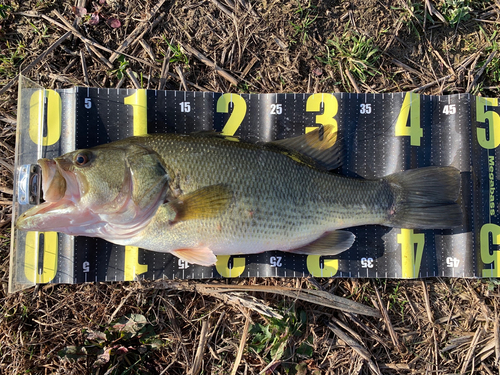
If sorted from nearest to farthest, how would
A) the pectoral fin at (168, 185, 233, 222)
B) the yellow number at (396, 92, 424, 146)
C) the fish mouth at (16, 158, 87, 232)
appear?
the fish mouth at (16, 158, 87, 232)
the pectoral fin at (168, 185, 233, 222)
the yellow number at (396, 92, 424, 146)

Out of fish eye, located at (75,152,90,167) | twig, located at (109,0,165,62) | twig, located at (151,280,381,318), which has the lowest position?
twig, located at (151,280,381,318)

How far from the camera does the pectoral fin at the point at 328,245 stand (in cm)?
312

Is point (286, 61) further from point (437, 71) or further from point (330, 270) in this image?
point (330, 270)

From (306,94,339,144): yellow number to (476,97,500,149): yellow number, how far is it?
1524 millimetres

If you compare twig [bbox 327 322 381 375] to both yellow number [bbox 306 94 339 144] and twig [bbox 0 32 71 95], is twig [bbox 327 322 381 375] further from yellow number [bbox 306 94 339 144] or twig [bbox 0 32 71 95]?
twig [bbox 0 32 71 95]

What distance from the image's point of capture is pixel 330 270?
10.9 feet

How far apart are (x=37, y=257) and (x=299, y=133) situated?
291cm

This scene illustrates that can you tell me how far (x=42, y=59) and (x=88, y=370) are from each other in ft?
10.3

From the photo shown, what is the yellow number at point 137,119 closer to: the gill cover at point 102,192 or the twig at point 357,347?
the gill cover at point 102,192

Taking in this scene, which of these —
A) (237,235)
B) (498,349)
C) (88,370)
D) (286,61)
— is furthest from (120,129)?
(498,349)

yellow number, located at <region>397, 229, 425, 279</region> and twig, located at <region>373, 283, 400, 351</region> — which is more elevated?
yellow number, located at <region>397, 229, 425, 279</region>

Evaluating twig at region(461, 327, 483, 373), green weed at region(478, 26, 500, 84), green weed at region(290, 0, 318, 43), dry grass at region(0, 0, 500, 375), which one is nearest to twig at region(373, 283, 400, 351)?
dry grass at region(0, 0, 500, 375)

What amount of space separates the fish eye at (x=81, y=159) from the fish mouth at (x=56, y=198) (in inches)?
3.3

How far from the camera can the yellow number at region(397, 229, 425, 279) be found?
3324 mm
